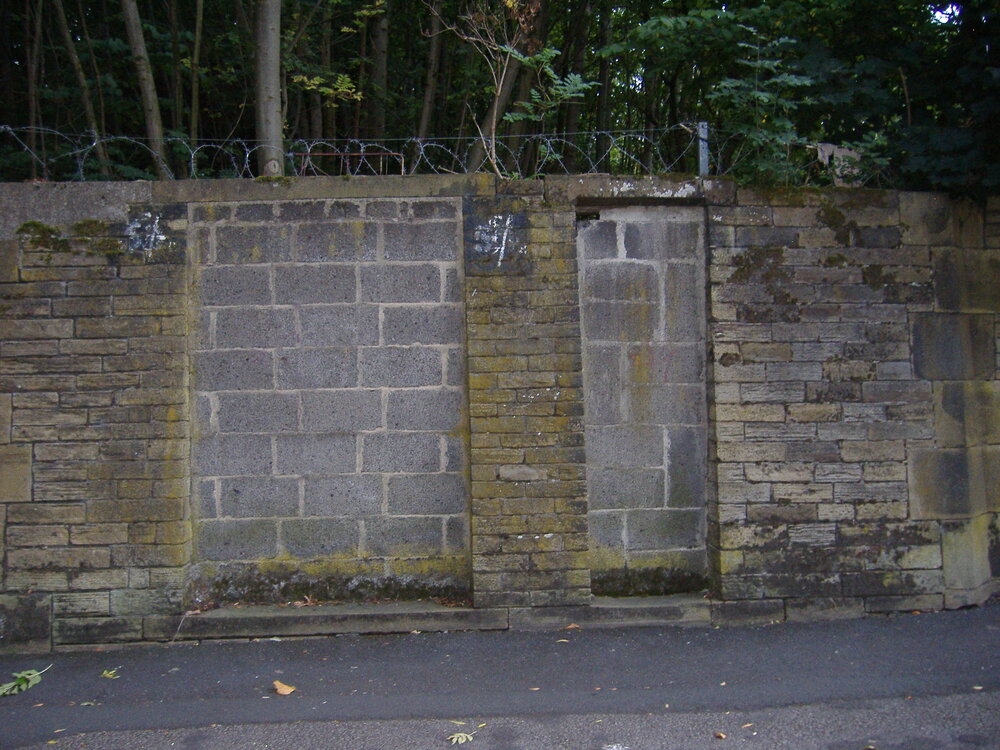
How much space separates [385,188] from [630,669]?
A: 127 inches

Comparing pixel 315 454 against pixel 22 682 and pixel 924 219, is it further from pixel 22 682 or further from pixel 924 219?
pixel 924 219

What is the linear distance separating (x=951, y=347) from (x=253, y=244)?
4.54 m

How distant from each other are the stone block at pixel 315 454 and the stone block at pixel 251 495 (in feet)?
0.33

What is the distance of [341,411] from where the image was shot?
5.11 metres

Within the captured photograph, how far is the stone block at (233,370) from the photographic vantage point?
5.09 metres

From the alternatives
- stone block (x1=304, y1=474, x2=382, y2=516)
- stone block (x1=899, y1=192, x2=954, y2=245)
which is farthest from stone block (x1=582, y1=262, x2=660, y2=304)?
stone block (x1=304, y1=474, x2=382, y2=516)

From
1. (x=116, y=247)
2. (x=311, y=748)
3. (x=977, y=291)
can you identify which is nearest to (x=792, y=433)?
(x=977, y=291)

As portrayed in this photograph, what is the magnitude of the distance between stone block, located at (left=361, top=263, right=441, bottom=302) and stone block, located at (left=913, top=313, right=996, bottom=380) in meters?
3.11

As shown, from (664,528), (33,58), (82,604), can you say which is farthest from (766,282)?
(33,58)

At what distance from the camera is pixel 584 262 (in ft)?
17.1

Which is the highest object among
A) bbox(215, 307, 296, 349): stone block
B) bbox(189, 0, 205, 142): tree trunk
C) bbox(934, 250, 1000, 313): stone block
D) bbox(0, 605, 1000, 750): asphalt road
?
bbox(189, 0, 205, 142): tree trunk

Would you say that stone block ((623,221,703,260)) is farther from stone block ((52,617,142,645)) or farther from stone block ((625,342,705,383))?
stone block ((52,617,142,645))

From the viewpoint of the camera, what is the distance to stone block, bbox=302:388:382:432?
5.11 metres

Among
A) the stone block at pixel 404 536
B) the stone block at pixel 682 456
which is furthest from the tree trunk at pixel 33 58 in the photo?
the stone block at pixel 682 456
